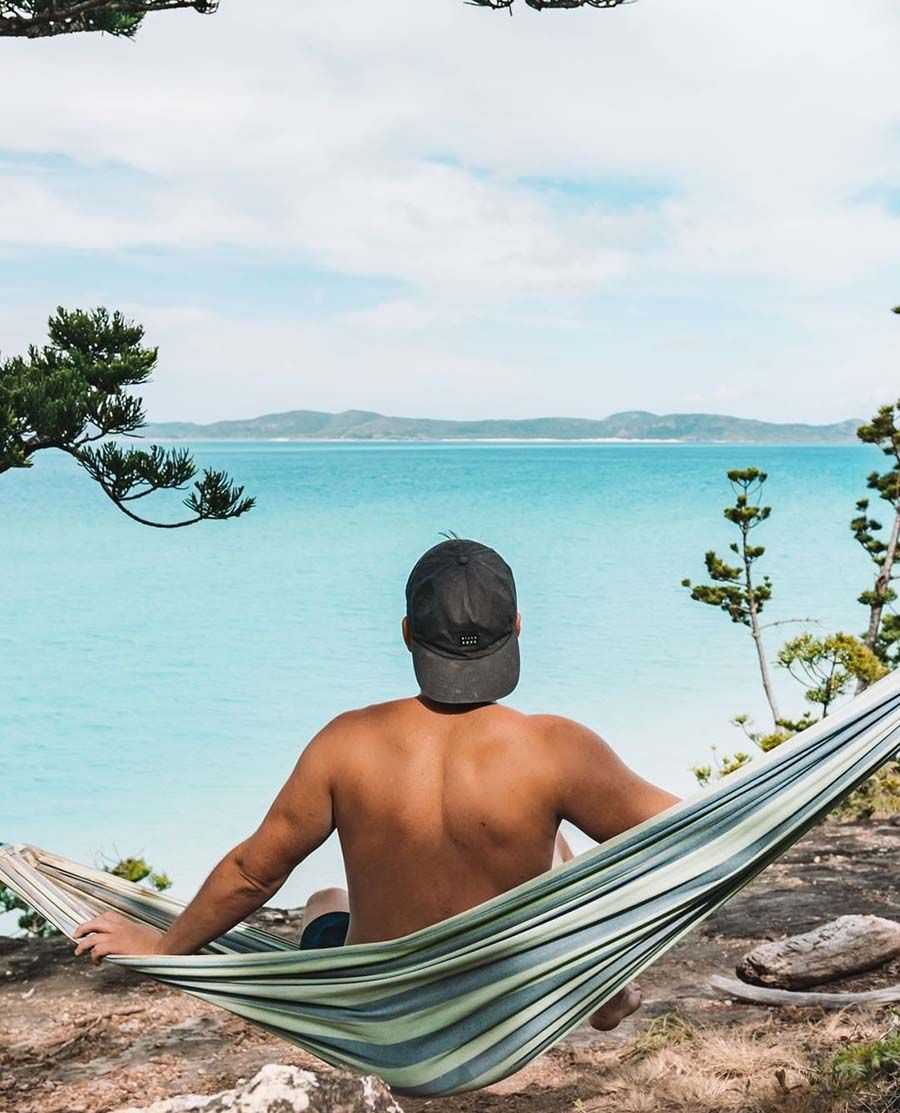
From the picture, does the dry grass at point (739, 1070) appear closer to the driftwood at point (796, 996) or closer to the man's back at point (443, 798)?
the driftwood at point (796, 996)

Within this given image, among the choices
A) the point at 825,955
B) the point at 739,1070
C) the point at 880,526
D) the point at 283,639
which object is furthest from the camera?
the point at 283,639

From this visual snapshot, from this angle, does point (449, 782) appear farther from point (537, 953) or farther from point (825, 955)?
point (825, 955)

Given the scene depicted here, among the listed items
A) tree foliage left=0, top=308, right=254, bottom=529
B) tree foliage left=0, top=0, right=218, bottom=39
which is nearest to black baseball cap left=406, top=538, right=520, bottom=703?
tree foliage left=0, top=308, right=254, bottom=529

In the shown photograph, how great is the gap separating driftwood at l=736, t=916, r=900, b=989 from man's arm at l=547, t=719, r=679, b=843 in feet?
5.34

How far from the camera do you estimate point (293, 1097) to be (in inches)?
55.5

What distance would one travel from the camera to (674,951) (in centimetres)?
363

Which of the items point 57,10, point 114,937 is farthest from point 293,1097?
point 57,10

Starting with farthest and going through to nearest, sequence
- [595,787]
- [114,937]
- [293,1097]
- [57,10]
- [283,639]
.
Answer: [283,639], [57,10], [114,937], [595,787], [293,1097]

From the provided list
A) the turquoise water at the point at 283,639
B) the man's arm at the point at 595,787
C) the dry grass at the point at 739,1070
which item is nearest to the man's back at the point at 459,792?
the man's arm at the point at 595,787

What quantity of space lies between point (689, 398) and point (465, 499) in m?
17.5

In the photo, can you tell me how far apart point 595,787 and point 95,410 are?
2.32m

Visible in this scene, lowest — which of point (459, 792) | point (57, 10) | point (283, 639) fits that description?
point (283, 639)

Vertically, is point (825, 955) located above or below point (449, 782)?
below

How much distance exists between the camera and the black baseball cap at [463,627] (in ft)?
5.49
